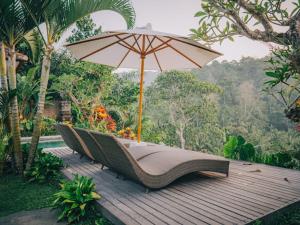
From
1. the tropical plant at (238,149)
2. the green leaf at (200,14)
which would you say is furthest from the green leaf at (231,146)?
the green leaf at (200,14)

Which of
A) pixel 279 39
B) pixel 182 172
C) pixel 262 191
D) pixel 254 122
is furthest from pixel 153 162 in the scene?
pixel 254 122

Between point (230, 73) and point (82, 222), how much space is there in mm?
45971

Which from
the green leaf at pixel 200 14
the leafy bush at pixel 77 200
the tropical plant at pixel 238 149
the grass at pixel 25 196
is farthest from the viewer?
the tropical plant at pixel 238 149

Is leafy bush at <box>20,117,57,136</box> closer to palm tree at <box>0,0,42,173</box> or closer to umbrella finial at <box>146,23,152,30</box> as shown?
palm tree at <box>0,0,42,173</box>

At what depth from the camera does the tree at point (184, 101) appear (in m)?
28.1

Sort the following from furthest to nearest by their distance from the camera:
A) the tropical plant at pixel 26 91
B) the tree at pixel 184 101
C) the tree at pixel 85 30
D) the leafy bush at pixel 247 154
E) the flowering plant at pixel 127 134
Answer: the tree at pixel 184 101, the tree at pixel 85 30, the tropical plant at pixel 26 91, the flowering plant at pixel 127 134, the leafy bush at pixel 247 154

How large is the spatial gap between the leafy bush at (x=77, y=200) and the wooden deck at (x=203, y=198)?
0.56 feet

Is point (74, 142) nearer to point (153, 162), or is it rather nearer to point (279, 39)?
point (153, 162)

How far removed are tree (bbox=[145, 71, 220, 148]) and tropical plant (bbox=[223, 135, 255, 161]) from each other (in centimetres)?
2174

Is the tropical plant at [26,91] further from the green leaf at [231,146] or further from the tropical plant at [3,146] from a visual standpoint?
the green leaf at [231,146]

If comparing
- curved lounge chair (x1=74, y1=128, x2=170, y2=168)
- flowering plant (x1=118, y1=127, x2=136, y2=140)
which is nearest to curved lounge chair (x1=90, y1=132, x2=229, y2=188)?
curved lounge chair (x1=74, y1=128, x2=170, y2=168)

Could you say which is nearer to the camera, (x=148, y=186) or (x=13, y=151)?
(x=148, y=186)

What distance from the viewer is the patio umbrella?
5.25 meters

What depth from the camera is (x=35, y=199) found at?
13.6 feet
